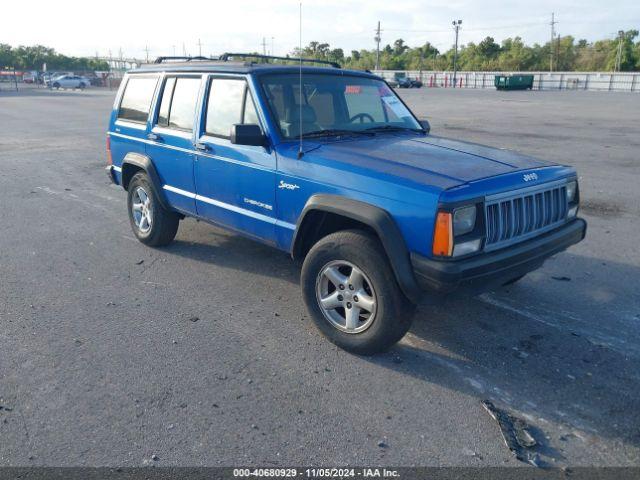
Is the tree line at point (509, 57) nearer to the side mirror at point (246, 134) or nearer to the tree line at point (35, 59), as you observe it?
the tree line at point (35, 59)

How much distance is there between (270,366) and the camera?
3.77 meters

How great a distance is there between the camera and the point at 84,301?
482cm

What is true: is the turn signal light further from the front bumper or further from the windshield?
the windshield

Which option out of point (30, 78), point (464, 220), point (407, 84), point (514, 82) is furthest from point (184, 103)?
point (30, 78)

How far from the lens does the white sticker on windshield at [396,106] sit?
5.27 meters

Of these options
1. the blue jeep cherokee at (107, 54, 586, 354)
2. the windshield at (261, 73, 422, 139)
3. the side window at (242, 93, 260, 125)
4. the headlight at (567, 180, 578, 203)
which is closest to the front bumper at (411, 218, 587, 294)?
the blue jeep cherokee at (107, 54, 586, 354)

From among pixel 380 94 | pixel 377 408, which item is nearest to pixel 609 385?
pixel 377 408

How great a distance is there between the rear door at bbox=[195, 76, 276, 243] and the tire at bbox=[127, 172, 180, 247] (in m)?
0.85

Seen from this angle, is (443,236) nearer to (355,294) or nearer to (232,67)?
(355,294)

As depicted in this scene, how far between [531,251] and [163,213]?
146 inches

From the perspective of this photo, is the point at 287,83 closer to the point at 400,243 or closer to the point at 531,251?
the point at 400,243

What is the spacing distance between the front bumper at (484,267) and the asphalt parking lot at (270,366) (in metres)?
0.63

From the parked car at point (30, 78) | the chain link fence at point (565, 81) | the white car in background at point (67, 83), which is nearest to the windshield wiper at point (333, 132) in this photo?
the white car in background at point (67, 83)

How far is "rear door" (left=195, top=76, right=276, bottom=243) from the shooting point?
4.44 meters
